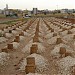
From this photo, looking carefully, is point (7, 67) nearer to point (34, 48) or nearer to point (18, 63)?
point (18, 63)

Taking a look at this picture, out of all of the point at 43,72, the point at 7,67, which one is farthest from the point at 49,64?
the point at 7,67

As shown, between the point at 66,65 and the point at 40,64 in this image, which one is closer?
the point at 66,65

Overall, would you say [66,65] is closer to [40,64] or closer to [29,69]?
[40,64]

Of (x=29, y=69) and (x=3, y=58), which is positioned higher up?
(x=29, y=69)

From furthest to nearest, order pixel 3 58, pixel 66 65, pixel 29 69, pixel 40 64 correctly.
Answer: pixel 3 58
pixel 40 64
pixel 66 65
pixel 29 69

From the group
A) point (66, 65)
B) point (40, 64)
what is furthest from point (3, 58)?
point (66, 65)

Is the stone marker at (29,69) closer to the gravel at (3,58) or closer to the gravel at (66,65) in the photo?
the gravel at (66,65)

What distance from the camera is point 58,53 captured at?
9.98 meters

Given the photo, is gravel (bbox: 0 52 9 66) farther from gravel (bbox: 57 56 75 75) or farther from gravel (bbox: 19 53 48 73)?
gravel (bbox: 57 56 75 75)

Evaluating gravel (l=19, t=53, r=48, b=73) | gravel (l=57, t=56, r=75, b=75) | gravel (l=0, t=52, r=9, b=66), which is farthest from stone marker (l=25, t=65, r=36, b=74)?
gravel (l=0, t=52, r=9, b=66)

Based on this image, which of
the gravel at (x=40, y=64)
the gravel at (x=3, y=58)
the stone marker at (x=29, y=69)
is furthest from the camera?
the gravel at (x=3, y=58)

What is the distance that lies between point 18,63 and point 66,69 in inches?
82.7

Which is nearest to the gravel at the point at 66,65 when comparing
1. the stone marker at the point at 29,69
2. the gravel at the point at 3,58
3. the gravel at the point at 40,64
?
the gravel at the point at 40,64

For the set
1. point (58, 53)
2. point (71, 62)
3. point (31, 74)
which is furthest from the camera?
point (58, 53)
